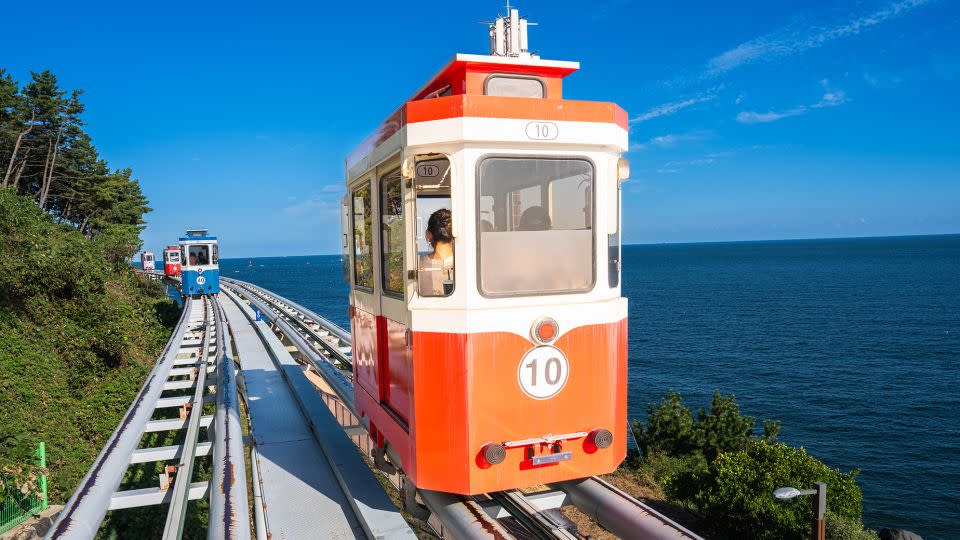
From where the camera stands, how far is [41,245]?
20000 millimetres

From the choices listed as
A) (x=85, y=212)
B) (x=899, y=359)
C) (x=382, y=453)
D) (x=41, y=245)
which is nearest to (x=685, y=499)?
(x=382, y=453)

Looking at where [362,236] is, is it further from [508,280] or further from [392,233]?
[508,280]

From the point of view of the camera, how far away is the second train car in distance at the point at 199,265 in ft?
98.6

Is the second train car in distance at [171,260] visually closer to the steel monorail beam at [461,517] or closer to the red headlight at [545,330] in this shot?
the steel monorail beam at [461,517]

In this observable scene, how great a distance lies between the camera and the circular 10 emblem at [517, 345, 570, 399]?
4559 millimetres

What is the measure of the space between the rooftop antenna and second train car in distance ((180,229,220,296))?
27.8 m

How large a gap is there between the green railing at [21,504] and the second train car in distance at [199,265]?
55.9 ft

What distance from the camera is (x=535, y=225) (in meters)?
4.61

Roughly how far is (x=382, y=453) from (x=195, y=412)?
299 cm

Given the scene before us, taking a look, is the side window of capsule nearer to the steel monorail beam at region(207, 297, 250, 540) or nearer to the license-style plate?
the license-style plate

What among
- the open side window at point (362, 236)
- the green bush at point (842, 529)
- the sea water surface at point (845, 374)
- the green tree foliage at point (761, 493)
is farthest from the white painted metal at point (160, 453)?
the sea water surface at point (845, 374)

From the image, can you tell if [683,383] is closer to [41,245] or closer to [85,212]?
[41,245]

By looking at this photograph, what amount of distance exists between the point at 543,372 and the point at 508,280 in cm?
75

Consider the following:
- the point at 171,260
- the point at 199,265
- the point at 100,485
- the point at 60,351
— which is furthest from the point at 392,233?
the point at 171,260
